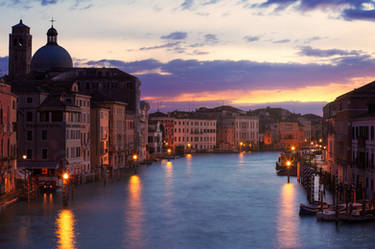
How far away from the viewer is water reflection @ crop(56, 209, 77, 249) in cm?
2550

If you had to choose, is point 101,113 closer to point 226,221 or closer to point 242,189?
point 242,189

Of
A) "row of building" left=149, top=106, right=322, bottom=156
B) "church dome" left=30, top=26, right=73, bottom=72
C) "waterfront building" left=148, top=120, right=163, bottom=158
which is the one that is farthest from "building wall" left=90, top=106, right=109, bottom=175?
"row of building" left=149, top=106, right=322, bottom=156

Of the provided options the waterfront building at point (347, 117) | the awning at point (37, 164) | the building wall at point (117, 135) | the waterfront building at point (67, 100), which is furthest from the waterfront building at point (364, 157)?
the building wall at point (117, 135)

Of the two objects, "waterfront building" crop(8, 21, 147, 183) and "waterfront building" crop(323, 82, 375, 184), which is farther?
"waterfront building" crop(8, 21, 147, 183)

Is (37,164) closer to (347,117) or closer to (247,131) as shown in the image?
(347,117)

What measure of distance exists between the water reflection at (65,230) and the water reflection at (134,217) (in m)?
2.20

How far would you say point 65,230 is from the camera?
93.1 ft

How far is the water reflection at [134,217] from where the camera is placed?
86.3 feet

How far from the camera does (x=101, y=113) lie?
192 ft

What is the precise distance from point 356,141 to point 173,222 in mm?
12281

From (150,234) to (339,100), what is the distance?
63.0ft

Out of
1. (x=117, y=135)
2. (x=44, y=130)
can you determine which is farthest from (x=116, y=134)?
(x=44, y=130)

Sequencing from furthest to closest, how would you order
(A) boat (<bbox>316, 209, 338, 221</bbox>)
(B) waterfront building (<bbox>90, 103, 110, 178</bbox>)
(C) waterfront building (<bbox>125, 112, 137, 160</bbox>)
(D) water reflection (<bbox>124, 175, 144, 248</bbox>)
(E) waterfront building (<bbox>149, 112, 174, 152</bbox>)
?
(E) waterfront building (<bbox>149, 112, 174, 152</bbox>), (C) waterfront building (<bbox>125, 112, 137, 160</bbox>), (B) waterfront building (<bbox>90, 103, 110, 178</bbox>), (A) boat (<bbox>316, 209, 338, 221</bbox>), (D) water reflection (<bbox>124, 175, 144, 248</bbox>)

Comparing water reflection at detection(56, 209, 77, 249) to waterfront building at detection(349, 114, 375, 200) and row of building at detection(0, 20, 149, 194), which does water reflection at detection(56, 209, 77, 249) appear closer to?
row of building at detection(0, 20, 149, 194)
